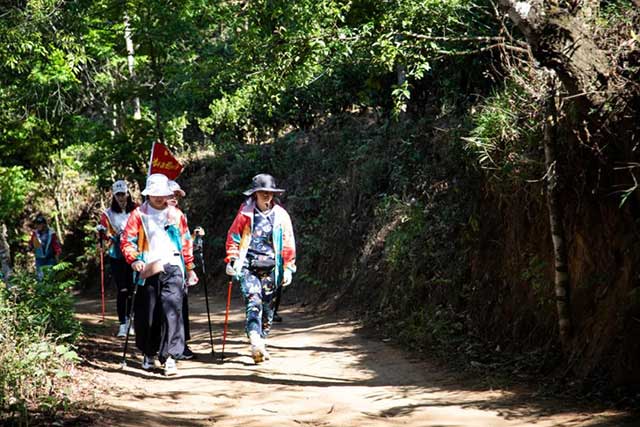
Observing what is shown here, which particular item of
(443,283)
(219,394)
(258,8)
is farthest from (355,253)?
(219,394)

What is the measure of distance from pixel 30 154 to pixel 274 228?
14.5m

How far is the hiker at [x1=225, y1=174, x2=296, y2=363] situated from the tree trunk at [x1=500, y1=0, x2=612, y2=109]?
13.0 ft

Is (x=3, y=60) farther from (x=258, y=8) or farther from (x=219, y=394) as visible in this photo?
(x=219, y=394)

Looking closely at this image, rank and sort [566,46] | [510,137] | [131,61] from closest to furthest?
1. [566,46]
2. [510,137]
3. [131,61]

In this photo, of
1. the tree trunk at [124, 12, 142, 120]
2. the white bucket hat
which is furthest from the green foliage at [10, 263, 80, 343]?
the tree trunk at [124, 12, 142, 120]

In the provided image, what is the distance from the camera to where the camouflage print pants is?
963 cm

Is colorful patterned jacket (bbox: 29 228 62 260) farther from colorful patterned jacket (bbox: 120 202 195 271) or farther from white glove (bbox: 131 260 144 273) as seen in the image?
white glove (bbox: 131 260 144 273)

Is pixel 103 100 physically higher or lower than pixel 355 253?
higher

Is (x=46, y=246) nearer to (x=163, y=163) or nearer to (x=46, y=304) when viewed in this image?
(x=163, y=163)

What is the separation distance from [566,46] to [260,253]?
184 inches

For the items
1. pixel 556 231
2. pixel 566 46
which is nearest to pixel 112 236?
pixel 556 231

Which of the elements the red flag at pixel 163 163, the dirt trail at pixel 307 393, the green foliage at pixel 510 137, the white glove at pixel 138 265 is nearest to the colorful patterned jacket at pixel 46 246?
the red flag at pixel 163 163

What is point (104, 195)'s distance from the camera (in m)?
25.4

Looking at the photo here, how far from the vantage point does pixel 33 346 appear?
23.7 ft
